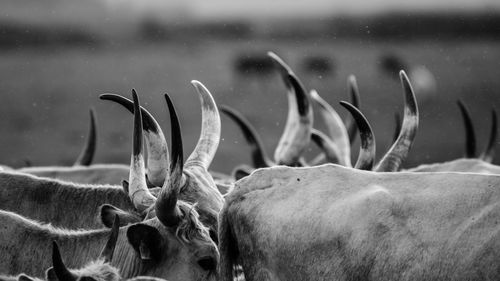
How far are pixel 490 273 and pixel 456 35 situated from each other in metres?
25.1

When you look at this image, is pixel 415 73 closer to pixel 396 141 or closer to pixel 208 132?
pixel 396 141

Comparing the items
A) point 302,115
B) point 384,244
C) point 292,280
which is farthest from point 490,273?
point 302,115

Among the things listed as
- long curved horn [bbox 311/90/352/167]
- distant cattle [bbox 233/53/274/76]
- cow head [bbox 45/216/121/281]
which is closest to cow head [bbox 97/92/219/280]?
cow head [bbox 45/216/121/281]

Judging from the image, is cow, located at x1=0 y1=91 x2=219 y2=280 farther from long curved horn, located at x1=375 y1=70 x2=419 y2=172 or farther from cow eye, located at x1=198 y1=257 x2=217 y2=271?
long curved horn, located at x1=375 y1=70 x2=419 y2=172

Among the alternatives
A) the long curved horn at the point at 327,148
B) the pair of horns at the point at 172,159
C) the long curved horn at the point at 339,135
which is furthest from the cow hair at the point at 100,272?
the long curved horn at the point at 339,135

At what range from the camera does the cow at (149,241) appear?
4656 millimetres

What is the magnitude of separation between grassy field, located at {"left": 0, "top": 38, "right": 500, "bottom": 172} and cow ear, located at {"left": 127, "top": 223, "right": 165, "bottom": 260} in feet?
37.5

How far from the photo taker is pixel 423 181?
4.35m

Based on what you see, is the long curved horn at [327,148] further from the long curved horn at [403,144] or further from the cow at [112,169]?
Result: the long curved horn at [403,144]

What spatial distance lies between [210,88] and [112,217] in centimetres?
1862

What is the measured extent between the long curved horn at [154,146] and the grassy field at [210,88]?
1041 centimetres

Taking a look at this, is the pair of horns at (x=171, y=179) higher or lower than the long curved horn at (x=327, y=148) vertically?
higher

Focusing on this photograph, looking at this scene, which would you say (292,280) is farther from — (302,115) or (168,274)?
(302,115)

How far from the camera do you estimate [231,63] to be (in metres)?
26.7
